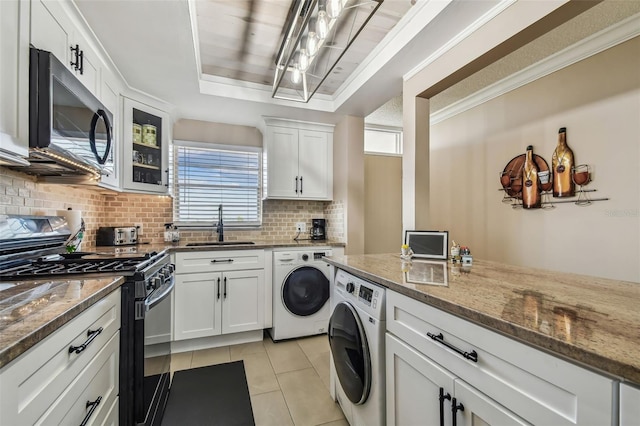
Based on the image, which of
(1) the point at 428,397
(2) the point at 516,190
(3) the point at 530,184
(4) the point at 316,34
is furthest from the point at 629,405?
(2) the point at 516,190

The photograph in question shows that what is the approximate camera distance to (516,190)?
9.50ft

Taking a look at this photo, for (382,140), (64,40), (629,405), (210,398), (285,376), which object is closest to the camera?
(629,405)

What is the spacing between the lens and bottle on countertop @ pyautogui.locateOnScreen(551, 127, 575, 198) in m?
2.43

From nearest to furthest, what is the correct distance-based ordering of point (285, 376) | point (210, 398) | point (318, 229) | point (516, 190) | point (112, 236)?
point (210, 398)
point (285, 376)
point (112, 236)
point (516, 190)
point (318, 229)

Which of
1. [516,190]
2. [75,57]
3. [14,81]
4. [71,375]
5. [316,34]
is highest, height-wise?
[316,34]

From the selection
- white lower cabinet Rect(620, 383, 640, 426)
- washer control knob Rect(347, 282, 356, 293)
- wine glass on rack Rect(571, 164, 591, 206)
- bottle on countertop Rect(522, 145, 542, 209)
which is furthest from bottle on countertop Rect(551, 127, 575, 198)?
white lower cabinet Rect(620, 383, 640, 426)

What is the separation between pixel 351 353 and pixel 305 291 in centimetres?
147

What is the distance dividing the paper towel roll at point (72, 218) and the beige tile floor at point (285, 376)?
1.37m

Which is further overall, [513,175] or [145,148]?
[513,175]

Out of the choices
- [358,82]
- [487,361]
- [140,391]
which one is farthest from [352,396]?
[358,82]

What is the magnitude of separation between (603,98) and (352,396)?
2.91 meters

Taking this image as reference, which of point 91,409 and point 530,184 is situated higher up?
point 530,184

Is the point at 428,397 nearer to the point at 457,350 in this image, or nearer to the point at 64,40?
the point at 457,350

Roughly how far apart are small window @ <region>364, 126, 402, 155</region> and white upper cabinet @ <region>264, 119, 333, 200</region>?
88cm
